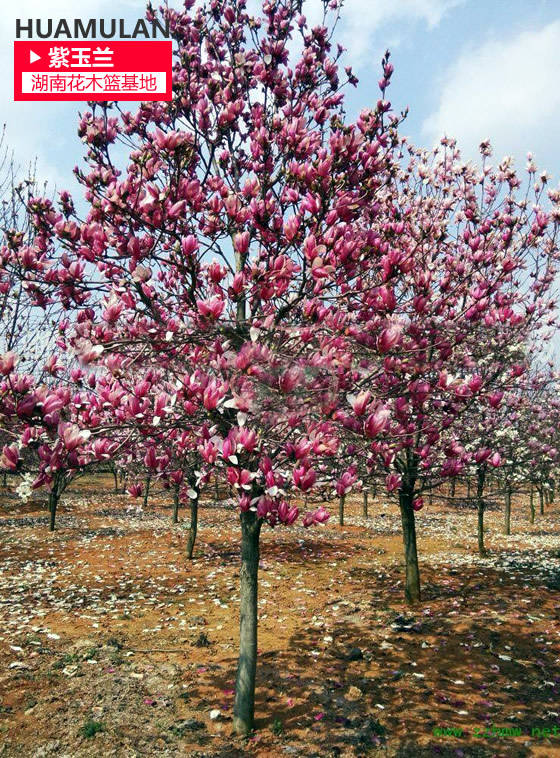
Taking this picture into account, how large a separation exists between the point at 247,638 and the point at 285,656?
8.37 feet

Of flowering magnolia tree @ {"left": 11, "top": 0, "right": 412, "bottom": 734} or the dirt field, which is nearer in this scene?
flowering magnolia tree @ {"left": 11, "top": 0, "right": 412, "bottom": 734}

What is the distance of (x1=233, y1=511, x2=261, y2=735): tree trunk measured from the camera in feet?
18.9

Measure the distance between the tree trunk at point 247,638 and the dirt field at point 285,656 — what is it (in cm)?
24

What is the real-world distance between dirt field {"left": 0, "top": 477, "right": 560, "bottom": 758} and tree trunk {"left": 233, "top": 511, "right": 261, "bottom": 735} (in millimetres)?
241

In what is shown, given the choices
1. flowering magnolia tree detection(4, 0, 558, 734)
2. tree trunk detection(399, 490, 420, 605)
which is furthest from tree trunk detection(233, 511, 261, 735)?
tree trunk detection(399, 490, 420, 605)

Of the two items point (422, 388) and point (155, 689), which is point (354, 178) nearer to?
point (422, 388)

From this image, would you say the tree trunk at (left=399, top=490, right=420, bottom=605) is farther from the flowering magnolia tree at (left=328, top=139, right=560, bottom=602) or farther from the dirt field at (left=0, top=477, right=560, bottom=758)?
the flowering magnolia tree at (left=328, top=139, right=560, bottom=602)

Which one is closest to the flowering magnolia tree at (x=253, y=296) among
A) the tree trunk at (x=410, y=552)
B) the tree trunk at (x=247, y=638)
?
the tree trunk at (x=247, y=638)

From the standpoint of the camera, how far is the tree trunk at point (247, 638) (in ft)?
18.9

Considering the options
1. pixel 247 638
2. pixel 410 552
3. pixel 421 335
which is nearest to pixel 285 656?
pixel 247 638

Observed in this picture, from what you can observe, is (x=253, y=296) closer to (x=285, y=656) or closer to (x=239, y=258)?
(x=239, y=258)

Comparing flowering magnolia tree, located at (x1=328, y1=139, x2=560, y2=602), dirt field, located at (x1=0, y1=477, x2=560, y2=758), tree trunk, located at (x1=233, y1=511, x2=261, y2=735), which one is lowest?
dirt field, located at (x1=0, y1=477, x2=560, y2=758)

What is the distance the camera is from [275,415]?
427 cm

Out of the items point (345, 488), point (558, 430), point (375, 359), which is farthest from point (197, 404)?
point (558, 430)
